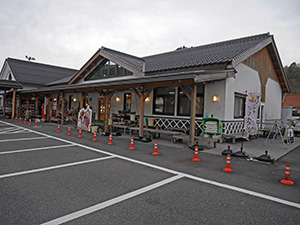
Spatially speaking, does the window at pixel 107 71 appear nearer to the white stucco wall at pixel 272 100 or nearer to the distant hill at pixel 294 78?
the white stucco wall at pixel 272 100

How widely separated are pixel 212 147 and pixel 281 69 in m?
13.1

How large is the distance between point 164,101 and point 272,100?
10.6 metres

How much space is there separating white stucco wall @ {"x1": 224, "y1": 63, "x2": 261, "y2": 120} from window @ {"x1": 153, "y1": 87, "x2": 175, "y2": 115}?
341 centimetres

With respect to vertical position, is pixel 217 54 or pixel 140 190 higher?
pixel 217 54

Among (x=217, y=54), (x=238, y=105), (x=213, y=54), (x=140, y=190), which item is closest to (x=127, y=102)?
(x=213, y=54)

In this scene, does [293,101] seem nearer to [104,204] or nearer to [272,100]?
[272,100]

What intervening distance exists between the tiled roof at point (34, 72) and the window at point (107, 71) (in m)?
10.8

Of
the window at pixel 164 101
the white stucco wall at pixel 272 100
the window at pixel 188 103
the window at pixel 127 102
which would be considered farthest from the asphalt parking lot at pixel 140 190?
the white stucco wall at pixel 272 100

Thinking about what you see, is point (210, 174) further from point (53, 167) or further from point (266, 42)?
point (266, 42)

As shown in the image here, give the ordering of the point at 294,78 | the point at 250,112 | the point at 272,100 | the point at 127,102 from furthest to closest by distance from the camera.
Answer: the point at 294,78
the point at 272,100
the point at 127,102
the point at 250,112

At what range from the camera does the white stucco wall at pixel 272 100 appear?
1633 centimetres

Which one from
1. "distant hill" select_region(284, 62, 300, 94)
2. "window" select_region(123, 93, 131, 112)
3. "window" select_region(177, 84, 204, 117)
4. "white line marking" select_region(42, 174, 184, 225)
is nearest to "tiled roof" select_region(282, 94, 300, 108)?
"distant hill" select_region(284, 62, 300, 94)

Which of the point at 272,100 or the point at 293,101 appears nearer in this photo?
the point at 272,100

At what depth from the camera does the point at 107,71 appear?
1752 cm
